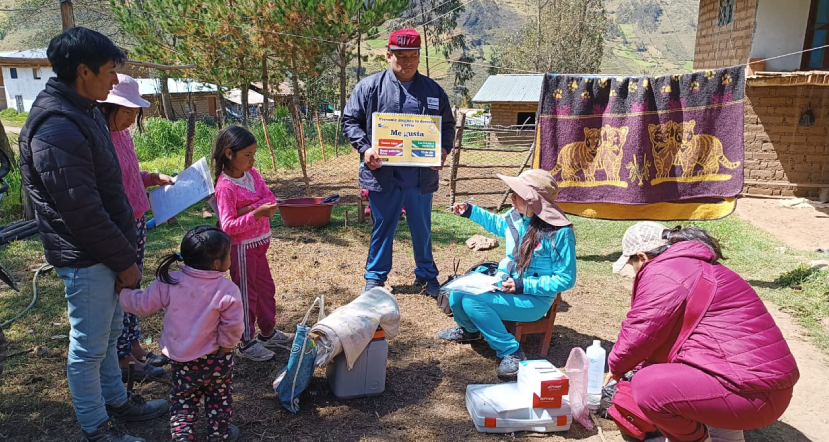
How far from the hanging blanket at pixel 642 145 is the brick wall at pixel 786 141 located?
5.36 metres

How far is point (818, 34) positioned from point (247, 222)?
10.8 meters

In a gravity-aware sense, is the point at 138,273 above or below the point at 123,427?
above

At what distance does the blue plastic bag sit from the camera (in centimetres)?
289

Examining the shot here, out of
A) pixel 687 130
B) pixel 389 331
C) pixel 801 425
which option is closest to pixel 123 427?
pixel 389 331

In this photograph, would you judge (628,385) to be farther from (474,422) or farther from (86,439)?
(86,439)

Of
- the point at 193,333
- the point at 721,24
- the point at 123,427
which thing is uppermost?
the point at 721,24

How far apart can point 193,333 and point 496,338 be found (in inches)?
75.7

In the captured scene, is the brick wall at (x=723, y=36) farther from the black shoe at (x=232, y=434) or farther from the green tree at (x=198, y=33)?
the green tree at (x=198, y=33)

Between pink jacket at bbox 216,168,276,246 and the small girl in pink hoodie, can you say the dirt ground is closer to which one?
pink jacket at bbox 216,168,276,246

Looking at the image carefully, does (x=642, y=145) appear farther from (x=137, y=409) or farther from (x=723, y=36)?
(x=723, y=36)

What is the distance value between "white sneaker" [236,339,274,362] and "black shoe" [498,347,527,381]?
59.2 inches

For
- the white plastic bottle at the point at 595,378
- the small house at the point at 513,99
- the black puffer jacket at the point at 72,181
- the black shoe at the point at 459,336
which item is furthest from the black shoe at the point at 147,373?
the small house at the point at 513,99

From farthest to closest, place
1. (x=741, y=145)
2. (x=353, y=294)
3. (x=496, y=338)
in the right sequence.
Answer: (x=741, y=145), (x=353, y=294), (x=496, y=338)

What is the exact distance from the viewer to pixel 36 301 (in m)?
4.46
